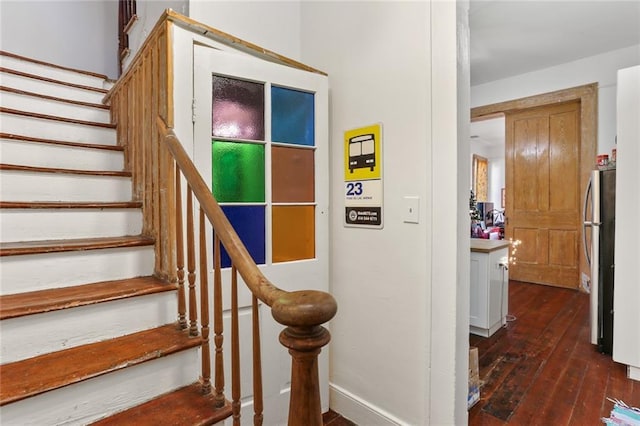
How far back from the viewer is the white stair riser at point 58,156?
1930 millimetres

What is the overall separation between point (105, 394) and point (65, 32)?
182 inches

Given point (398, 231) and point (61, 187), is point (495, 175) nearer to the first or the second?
point (398, 231)

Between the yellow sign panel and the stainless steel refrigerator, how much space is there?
2175 mm

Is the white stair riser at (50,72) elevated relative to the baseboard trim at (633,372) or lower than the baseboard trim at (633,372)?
elevated

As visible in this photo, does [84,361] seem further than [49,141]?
No

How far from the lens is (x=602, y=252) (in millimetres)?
2691

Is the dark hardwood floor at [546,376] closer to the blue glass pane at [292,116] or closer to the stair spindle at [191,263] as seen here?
the stair spindle at [191,263]

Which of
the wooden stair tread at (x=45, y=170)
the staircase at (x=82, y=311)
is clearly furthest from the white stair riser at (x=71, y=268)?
the wooden stair tread at (x=45, y=170)

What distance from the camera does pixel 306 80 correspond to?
197 centimetres

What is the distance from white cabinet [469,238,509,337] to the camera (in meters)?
2.93

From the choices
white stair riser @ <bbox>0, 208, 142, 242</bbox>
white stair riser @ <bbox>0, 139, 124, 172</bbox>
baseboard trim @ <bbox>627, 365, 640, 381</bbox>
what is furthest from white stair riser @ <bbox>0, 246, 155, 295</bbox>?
baseboard trim @ <bbox>627, 365, 640, 381</bbox>

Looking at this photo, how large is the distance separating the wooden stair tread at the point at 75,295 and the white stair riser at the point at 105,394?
30 cm

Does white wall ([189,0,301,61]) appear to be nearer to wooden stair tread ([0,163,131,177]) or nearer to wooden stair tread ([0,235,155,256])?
wooden stair tread ([0,163,131,177])

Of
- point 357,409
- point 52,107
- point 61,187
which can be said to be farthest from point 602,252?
point 52,107
